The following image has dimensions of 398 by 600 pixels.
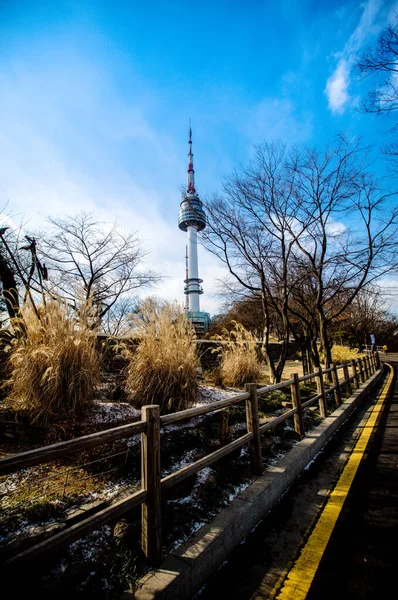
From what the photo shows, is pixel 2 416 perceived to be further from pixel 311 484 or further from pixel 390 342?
pixel 390 342

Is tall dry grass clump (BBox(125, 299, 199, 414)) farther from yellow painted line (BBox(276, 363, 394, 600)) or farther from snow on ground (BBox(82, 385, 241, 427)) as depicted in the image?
yellow painted line (BBox(276, 363, 394, 600))

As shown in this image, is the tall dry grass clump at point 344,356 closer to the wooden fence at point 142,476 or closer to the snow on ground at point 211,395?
the snow on ground at point 211,395

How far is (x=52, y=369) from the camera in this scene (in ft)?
11.6

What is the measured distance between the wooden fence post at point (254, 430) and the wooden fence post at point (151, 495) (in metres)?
1.40

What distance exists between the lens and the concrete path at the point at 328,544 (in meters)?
1.66

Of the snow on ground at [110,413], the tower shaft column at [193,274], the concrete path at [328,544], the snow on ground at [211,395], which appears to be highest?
the tower shaft column at [193,274]

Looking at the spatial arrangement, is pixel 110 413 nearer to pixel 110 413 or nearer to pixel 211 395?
pixel 110 413

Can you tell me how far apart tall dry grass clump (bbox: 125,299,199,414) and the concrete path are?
6.75ft

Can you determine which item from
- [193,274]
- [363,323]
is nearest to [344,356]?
[363,323]

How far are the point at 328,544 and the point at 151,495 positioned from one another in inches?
56.4

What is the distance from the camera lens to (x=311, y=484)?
3.01 metres

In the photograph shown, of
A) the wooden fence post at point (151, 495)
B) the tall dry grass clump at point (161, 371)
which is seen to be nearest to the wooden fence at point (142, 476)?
the wooden fence post at point (151, 495)

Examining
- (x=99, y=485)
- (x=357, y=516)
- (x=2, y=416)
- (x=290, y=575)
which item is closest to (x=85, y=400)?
(x=2, y=416)

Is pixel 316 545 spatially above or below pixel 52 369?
below
